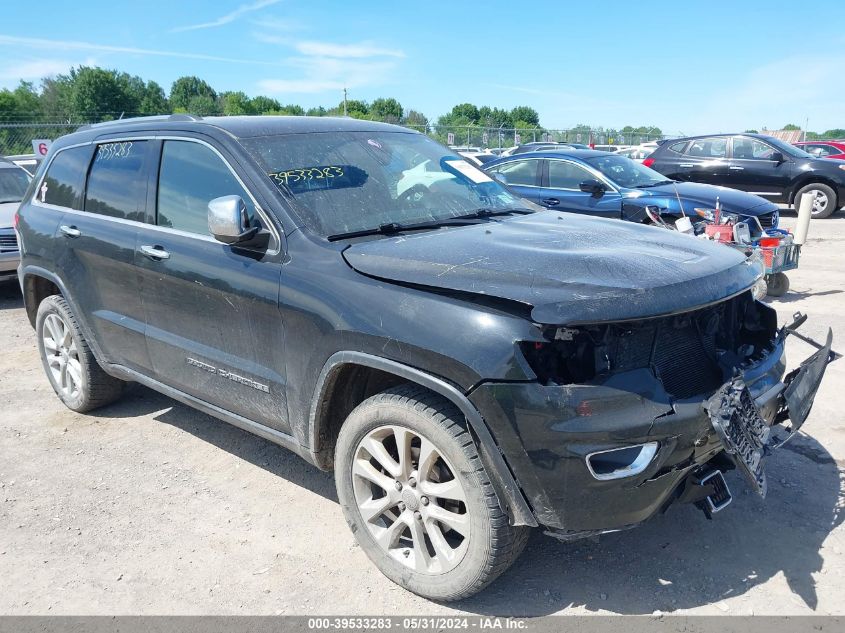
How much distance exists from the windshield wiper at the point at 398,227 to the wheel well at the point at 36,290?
280 cm

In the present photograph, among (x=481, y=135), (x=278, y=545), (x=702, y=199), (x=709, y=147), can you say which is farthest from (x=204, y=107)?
(x=278, y=545)

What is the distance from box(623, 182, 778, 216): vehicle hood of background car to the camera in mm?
8633

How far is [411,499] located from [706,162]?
45.4 ft

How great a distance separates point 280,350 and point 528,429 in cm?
129

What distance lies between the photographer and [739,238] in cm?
766

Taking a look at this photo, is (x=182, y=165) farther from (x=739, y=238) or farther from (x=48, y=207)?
(x=739, y=238)

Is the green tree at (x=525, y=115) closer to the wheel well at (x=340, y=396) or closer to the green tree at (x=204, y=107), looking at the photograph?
the green tree at (x=204, y=107)

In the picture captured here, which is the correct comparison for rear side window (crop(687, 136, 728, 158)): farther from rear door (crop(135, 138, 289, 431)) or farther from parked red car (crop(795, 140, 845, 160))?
rear door (crop(135, 138, 289, 431))

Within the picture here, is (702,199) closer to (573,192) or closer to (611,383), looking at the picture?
(573,192)

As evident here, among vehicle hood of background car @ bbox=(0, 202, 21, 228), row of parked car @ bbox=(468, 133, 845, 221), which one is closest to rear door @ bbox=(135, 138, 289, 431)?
row of parked car @ bbox=(468, 133, 845, 221)

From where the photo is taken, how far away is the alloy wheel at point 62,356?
16.0 ft

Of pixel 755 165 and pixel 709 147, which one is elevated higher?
pixel 709 147

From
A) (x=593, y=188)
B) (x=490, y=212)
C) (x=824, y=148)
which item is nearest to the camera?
(x=490, y=212)

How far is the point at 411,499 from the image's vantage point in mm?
2855
